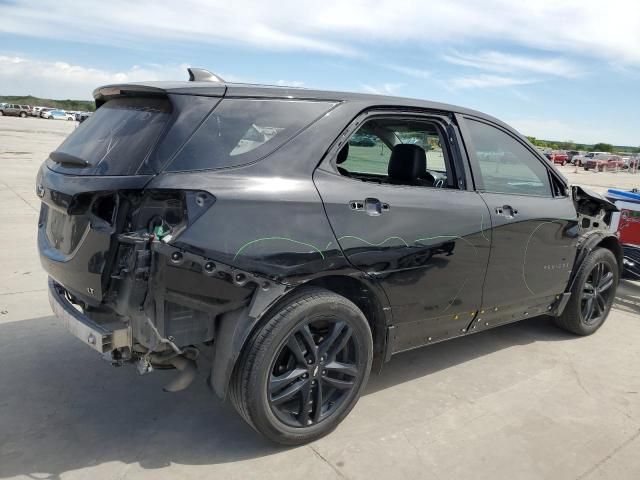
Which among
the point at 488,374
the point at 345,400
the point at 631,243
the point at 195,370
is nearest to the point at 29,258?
the point at 195,370

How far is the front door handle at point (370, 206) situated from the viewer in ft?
9.32

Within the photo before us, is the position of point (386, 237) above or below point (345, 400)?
above

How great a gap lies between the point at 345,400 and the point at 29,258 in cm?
457

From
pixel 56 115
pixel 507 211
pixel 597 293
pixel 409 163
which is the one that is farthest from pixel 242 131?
pixel 56 115

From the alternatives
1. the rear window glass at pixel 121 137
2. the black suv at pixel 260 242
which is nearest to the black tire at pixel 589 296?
the black suv at pixel 260 242

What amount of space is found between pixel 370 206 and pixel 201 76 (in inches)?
45.6

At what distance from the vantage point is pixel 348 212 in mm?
2807

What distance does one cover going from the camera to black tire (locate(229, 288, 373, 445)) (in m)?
2.59

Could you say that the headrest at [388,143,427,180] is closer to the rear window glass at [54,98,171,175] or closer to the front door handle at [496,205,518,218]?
the front door handle at [496,205,518,218]

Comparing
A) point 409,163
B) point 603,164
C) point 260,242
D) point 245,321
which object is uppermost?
point 603,164

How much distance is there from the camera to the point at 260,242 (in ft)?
8.27

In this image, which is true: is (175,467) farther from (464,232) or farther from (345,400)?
(464,232)

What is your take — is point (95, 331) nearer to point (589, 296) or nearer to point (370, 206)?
point (370, 206)

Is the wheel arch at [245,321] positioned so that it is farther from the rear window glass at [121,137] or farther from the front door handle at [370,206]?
the rear window glass at [121,137]
